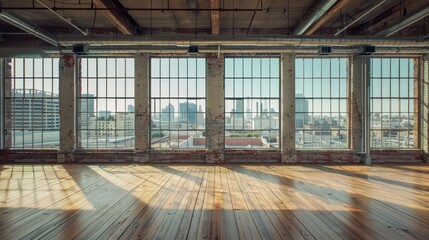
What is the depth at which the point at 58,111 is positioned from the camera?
9211 millimetres

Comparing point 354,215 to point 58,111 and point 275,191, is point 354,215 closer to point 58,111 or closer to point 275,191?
point 275,191

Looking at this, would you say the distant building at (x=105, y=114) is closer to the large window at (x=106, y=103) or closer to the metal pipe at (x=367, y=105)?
the large window at (x=106, y=103)

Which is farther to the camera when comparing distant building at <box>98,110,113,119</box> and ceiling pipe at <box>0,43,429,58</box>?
distant building at <box>98,110,113,119</box>

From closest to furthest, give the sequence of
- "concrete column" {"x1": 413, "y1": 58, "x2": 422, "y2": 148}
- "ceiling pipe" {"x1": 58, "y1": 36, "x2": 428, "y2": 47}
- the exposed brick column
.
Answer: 1. "ceiling pipe" {"x1": 58, "y1": 36, "x2": 428, "y2": 47}
2. the exposed brick column
3. "concrete column" {"x1": 413, "y1": 58, "x2": 422, "y2": 148}

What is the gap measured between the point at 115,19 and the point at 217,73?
144 inches

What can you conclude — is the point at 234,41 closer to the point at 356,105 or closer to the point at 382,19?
the point at 382,19

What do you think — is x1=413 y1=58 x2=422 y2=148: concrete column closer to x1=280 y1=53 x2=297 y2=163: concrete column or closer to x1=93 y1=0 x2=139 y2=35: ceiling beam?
x1=280 y1=53 x2=297 y2=163: concrete column

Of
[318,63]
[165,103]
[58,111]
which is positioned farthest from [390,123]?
[58,111]

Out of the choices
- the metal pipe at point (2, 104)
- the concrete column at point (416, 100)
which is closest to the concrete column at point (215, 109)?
the concrete column at point (416, 100)

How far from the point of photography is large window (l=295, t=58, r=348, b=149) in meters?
9.33

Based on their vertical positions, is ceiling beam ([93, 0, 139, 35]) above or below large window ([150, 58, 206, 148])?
above

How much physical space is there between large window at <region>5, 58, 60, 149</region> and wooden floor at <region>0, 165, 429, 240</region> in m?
2.15

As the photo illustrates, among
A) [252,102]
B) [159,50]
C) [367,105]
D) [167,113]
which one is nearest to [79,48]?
[159,50]

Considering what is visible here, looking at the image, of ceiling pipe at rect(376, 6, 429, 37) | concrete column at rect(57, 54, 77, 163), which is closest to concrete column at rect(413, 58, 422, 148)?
ceiling pipe at rect(376, 6, 429, 37)
